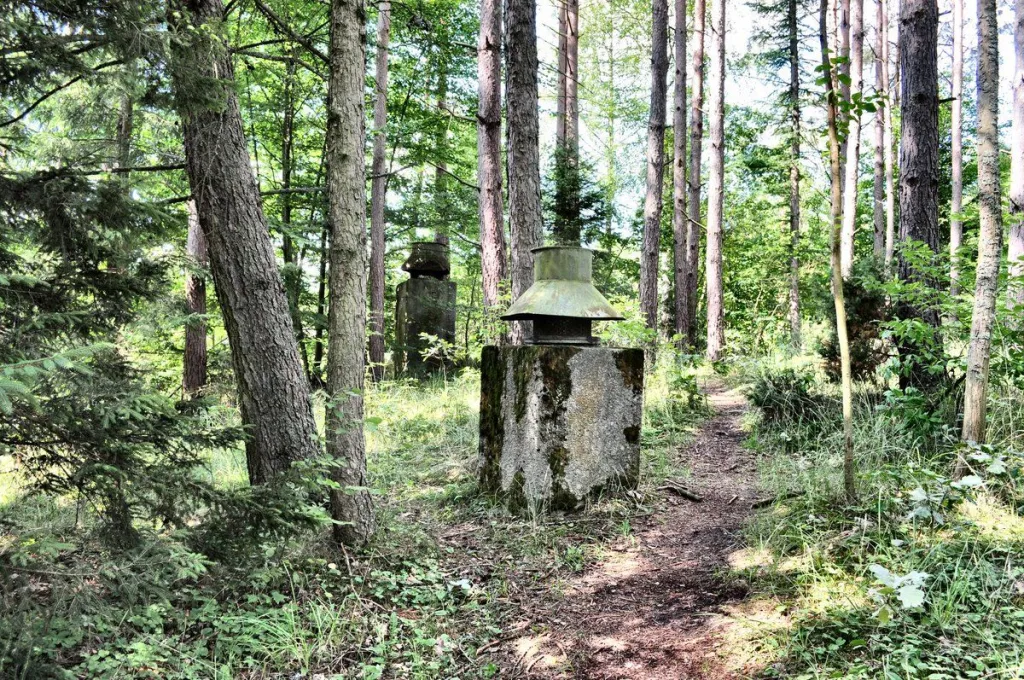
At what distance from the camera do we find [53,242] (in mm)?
2707

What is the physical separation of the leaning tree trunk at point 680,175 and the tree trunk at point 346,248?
8841mm

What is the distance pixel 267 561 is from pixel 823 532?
117 inches

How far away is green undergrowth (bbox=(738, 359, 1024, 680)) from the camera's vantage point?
7.45 feet

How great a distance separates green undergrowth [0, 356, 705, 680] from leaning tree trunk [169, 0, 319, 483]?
48 centimetres

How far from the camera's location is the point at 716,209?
1195 cm

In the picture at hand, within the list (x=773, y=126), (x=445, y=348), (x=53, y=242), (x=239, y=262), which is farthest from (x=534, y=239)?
(x=773, y=126)

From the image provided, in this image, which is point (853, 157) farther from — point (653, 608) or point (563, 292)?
point (653, 608)

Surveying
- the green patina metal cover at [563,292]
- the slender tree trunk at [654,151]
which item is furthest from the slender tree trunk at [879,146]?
the green patina metal cover at [563,292]

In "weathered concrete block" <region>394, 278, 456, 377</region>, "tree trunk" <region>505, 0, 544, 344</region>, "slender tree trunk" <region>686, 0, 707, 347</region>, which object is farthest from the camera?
"slender tree trunk" <region>686, 0, 707, 347</region>

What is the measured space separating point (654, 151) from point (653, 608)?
8.75 meters

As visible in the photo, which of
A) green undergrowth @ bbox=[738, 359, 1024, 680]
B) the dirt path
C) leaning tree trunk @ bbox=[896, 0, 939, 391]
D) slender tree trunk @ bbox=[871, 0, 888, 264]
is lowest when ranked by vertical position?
the dirt path

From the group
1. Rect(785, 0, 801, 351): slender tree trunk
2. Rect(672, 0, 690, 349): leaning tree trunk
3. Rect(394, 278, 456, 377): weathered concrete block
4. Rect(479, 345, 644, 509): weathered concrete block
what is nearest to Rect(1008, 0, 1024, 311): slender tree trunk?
Rect(672, 0, 690, 349): leaning tree trunk

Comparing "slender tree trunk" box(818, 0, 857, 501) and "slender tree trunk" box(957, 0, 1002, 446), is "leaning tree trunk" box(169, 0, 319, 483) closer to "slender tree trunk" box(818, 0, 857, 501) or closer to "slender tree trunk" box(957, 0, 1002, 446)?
"slender tree trunk" box(818, 0, 857, 501)

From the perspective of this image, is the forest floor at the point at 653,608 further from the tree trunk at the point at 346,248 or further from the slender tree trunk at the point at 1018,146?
the slender tree trunk at the point at 1018,146
